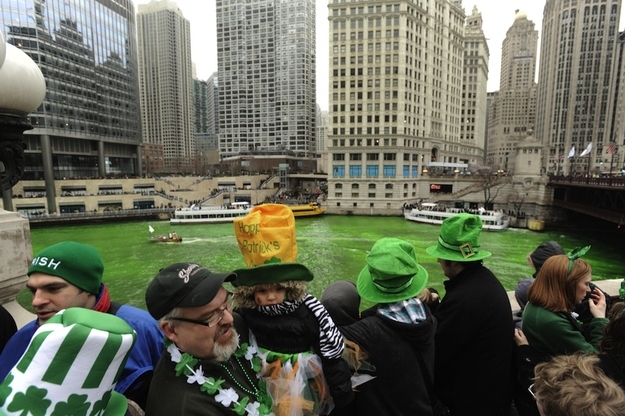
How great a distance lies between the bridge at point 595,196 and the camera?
27.8m

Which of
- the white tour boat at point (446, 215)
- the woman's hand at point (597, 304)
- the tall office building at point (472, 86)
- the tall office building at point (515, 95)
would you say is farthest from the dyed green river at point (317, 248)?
the tall office building at point (515, 95)

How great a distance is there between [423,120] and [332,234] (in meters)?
33.7

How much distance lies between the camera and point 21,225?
4.30 meters

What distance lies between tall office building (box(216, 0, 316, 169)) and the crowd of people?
11847 cm

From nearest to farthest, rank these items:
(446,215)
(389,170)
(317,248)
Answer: (317,248) < (446,215) < (389,170)

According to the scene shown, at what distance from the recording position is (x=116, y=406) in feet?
5.12

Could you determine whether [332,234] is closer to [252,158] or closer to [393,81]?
[393,81]

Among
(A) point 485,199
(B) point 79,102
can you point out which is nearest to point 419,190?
(A) point 485,199

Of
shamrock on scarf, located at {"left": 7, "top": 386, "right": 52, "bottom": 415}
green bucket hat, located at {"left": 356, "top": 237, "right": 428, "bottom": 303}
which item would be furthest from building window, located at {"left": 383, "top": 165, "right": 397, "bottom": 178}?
shamrock on scarf, located at {"left": 7, "top": 386, "right": 52, "bottom": 415}

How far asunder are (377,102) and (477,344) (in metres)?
56.8

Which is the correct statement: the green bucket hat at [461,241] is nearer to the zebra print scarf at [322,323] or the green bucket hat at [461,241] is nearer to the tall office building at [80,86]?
the zebra print scarf at [322,323]

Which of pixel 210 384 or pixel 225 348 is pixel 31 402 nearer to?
pixel 210 384

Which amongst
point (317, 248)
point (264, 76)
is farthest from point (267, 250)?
point (264, 76)

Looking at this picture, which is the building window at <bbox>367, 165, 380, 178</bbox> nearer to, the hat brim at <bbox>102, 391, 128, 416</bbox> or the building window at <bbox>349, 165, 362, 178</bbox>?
the building window at <bbox>349, 165, 362, 178</bbox>
